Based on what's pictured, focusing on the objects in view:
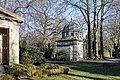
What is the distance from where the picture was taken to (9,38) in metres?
16.2

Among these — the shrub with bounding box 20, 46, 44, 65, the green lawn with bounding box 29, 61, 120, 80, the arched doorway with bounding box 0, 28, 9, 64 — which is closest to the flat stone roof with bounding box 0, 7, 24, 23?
the arched doorway with bounding box 0, 28, 9, 64

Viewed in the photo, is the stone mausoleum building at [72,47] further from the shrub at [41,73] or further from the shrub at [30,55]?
the shrub at [41,73]

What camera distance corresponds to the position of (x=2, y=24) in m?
15.8

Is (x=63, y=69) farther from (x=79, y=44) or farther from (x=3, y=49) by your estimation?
(x=79, y=44)

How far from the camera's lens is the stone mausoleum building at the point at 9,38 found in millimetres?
15898

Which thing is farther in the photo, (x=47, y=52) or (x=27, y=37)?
(x=27, y=37)

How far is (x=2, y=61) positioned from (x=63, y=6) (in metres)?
22.5

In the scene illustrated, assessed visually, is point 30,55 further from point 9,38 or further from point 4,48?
point 9,38

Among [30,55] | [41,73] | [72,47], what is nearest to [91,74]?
[41,73]

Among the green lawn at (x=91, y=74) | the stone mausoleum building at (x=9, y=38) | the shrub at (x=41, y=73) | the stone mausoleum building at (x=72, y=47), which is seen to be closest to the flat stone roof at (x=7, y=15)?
the stone mausoleum building at (x=9, y=38)

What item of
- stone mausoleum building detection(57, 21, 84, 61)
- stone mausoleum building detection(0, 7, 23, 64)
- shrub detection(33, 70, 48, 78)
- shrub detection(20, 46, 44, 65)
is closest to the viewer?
shrub detection(33, 70, 48, 78)

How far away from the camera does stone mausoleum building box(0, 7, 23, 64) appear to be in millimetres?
15898

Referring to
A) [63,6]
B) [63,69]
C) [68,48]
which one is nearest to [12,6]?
[63,6]

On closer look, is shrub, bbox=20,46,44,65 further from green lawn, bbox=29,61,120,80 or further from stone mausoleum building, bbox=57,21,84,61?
stone mausoleum building, bbox=57,21,84,61
